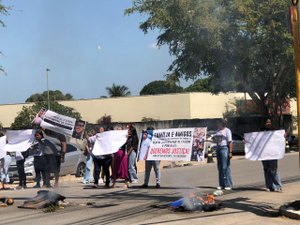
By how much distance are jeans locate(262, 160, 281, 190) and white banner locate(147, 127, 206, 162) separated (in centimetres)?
142

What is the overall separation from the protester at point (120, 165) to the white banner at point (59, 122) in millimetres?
2737

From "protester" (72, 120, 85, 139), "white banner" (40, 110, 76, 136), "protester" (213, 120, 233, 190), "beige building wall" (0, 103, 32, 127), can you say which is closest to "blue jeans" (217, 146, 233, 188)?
"protester" (213, 120, 233, 190)

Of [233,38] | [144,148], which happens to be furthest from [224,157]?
[233,38]

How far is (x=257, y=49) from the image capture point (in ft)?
82.1

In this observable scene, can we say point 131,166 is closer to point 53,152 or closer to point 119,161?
point 119,161

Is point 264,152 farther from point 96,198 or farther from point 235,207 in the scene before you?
point 96,198

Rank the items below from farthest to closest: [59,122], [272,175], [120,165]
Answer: [120,165], [59,122], [272,175]

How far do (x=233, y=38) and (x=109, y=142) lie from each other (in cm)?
1362

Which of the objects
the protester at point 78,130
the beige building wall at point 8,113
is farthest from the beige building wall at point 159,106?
the protester at point 78,130

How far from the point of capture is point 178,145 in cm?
1188

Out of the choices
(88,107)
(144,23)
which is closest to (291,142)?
(144,23)

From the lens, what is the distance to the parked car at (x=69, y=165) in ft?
58.1

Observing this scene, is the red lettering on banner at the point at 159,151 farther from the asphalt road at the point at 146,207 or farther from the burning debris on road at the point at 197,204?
the burning debris on road at the point at 197,204

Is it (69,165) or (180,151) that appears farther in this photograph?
(69,165)
